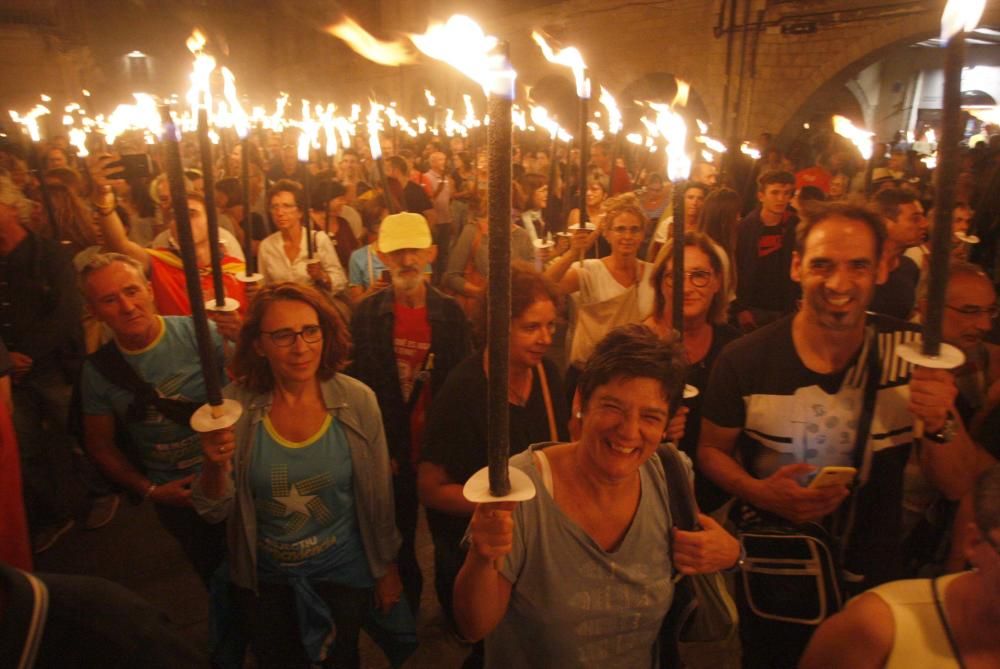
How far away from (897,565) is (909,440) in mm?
578

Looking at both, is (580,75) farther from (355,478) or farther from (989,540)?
(989,540)

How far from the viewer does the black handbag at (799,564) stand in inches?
89.4

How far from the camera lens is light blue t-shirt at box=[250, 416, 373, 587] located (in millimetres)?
2512

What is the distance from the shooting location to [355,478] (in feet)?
8.68

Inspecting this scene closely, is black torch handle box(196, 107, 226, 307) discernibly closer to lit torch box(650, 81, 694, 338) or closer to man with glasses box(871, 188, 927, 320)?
lit torch box(650, 81, 694, 338)

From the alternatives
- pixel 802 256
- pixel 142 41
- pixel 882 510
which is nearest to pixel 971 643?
pixel 882 510

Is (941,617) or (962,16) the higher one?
(962,16)

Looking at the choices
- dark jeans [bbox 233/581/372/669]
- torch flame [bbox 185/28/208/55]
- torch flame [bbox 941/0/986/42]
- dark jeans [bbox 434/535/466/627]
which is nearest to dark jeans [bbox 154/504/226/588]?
dark jeans [bbox 233/581/372/669]

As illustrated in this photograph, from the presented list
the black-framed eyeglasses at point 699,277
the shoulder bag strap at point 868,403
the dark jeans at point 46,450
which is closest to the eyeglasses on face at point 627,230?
the black-framed eyeglasses at point 699,277

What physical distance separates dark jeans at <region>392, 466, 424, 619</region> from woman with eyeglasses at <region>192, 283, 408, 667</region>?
690 mm

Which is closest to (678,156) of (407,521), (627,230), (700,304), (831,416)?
(831,416)

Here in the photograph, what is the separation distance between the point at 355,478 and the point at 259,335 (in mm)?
703

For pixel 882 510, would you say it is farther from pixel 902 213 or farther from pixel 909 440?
pixel 902 213

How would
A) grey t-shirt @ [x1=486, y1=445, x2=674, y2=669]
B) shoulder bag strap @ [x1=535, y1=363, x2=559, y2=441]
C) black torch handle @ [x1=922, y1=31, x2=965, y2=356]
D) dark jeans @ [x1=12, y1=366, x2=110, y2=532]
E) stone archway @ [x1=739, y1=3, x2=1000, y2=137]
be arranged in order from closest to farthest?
1. black torch handle @ [x1=922, y1=31, x2=965, y2=356]
2. grey t-shirt @ [x1=486, y1=445, x2=674, y2=669]
3. shoulder bag strap @ [x1=535, y1=363, x2=559, y2=441]
4. dark jeans @ [x1=12, y1=366, x2=110, y2=532]
5. stone archway @ [x1=739, y1=3, x2=1000, y2=137]
